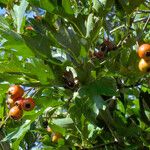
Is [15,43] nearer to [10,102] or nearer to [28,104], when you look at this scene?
[28,104]

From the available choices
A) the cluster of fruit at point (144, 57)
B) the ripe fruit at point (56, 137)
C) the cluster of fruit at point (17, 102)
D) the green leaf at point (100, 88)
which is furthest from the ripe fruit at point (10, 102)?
the cluster of fruit at point (144, 57)

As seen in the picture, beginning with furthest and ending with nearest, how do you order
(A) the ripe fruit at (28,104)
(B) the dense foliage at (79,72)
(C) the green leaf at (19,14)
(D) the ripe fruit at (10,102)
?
(D) the ripe fruit at (10,102) < (C) the green leaf at (19,14) < (A) the ripe fruit at (28,104) < (B) the dense foliage at (79,72)

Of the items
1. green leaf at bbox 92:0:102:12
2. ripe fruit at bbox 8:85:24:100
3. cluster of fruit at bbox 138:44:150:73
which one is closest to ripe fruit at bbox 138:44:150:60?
cluster of fruit at bbox 138:44:150:73

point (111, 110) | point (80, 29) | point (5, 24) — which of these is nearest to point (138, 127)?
point (111, 110)

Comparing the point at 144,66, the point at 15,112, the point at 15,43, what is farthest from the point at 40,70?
the point at 144,66

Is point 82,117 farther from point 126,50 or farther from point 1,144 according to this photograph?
point 1,144

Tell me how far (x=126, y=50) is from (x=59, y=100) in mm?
549

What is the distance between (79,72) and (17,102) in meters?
0.53

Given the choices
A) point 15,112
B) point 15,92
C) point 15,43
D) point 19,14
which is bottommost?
point 15,112

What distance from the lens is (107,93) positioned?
246 cm

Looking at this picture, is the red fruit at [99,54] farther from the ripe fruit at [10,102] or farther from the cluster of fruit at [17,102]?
the ripe fruit at [10,102]

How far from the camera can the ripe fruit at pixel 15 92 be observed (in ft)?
9.05

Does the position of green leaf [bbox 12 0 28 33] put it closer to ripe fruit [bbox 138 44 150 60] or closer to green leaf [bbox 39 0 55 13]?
green leaf [bbox 39 0 55 13]

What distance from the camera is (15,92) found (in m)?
2.77
